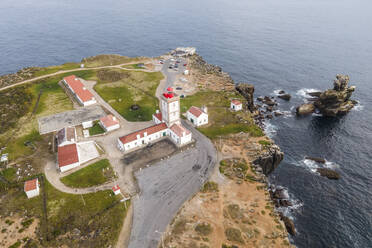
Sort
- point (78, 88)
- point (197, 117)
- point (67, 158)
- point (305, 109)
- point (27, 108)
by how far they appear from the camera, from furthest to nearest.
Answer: point (78, 88) → point (305, 109) → point (27, 108) → point (197, 117) → point (67, 158)

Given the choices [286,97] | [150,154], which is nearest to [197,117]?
→ [150,154]

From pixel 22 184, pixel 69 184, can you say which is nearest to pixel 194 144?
pixel 69 184

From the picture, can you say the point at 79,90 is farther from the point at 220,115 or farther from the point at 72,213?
the point at 72,213

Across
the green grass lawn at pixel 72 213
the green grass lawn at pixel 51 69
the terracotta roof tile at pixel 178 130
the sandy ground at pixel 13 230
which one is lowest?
the sandy ground at pixel 13 230

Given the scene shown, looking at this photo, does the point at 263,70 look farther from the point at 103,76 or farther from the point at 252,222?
the point at 252,222

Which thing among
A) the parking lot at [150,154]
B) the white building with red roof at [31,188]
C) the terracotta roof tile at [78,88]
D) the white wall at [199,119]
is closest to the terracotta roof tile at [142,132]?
the parking lot at [150,154]

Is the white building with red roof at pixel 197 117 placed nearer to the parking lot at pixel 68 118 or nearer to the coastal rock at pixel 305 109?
the parking lot at pixel 68 118
